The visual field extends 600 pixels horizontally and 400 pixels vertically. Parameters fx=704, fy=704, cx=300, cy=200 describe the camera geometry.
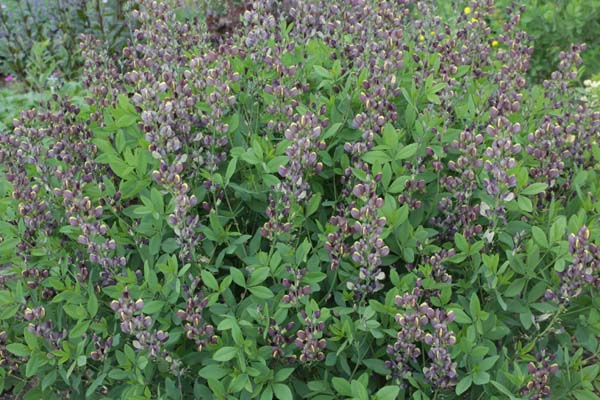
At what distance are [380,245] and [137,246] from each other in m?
0.86

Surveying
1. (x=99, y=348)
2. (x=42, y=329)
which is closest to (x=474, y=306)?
(x=99, y=348)

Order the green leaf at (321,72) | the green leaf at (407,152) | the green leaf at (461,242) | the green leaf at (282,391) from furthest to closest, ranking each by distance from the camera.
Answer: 1. the green leaf at (321,72)
2. the green leaf at (407,152)
3. the green leaf at (461,242)
4. the green leaf at (282,391)

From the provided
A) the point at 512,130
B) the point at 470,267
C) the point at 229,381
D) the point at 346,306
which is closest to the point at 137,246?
the point at 229,381

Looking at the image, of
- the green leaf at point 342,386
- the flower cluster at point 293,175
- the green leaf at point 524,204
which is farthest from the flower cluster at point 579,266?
the flower cluster at point 293,175

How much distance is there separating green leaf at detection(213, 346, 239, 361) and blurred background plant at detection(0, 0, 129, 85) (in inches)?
233

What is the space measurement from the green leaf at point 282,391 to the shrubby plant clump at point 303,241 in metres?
0.02

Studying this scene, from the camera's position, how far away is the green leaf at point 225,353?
2062 millimetres

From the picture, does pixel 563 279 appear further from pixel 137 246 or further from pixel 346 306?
pixel 137 246

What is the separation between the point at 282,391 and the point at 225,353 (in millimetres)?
220

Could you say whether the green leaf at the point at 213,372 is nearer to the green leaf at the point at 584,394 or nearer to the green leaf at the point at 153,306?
the green leaf at the point at 153,306

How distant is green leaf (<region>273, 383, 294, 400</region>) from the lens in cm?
211

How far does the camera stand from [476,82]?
10.1ft

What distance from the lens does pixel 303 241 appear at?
7.88ft

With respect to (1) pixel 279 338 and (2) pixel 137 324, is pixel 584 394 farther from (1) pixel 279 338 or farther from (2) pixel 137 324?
(2) pixel 137 324
